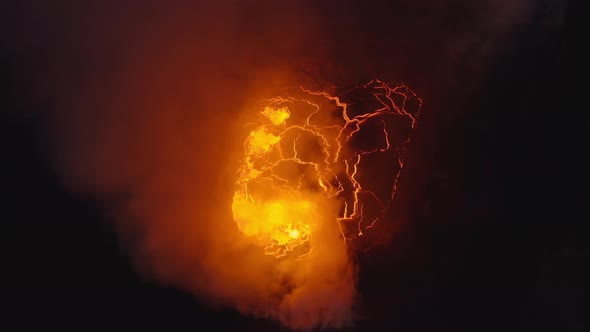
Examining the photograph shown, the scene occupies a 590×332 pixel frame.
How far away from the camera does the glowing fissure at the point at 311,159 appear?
6.19 meters

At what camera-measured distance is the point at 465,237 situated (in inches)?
250

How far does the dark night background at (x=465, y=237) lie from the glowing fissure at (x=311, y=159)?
47cm

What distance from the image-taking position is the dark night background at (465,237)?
20.4 feet

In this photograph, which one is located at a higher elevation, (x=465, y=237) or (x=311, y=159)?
(x=311, y=159)

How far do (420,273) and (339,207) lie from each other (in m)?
1.44

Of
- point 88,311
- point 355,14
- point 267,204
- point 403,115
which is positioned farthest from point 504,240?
point 88,311

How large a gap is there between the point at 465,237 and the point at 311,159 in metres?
2.42

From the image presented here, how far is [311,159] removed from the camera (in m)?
6.30

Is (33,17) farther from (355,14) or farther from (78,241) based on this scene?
(355,14)

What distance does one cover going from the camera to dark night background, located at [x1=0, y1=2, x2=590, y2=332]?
6227 millimetres

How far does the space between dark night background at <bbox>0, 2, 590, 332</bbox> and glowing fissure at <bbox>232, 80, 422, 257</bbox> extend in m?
0.47

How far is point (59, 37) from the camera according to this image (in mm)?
6762

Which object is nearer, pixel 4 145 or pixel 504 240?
pixel 504 240

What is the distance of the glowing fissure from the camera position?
6191 millimetres
